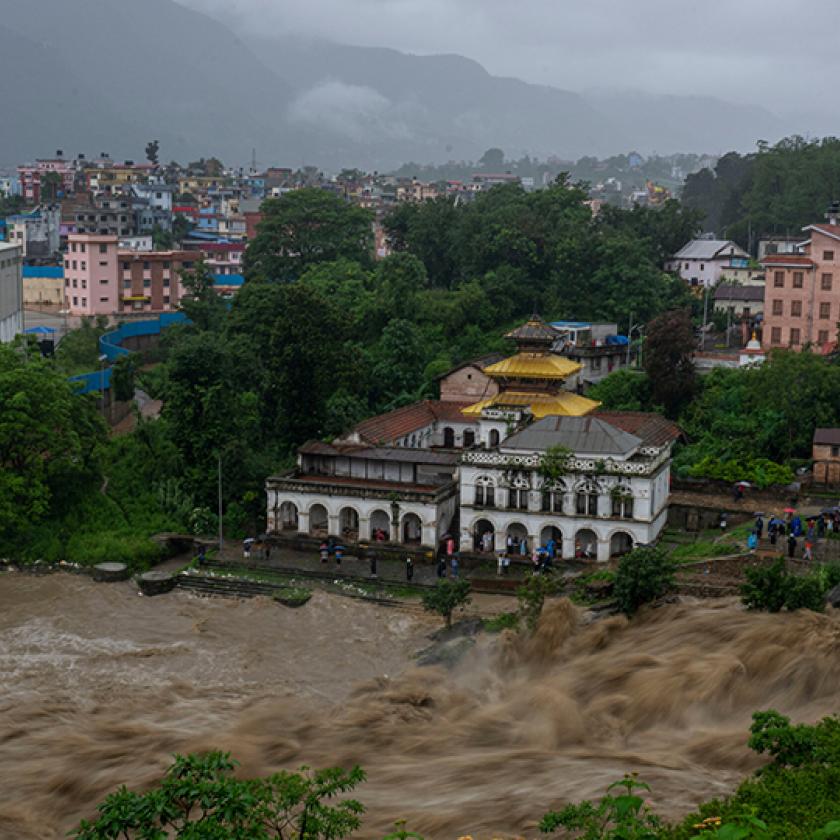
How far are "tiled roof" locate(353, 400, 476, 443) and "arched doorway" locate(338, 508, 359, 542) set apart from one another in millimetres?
2473

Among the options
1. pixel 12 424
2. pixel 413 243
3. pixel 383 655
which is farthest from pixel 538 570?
pixel 413 243

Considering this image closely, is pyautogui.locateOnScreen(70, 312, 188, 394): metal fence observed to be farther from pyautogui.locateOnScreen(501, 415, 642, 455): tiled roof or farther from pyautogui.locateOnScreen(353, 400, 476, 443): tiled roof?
pyautogui.locateOnScreen(501, 415, 642, 455): tiled roof

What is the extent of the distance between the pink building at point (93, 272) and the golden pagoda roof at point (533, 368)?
34.1m

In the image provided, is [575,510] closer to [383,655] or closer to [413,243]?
[383,655]

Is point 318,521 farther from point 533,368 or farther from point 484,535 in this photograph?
point 533,368

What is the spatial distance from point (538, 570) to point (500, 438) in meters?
5.94

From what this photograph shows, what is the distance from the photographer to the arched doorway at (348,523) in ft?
104

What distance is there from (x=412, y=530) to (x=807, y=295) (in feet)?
56.6

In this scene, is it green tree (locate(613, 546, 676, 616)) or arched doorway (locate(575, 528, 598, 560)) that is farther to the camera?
arched doorway (locate(575, 528, 598, 560))

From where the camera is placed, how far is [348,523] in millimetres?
32062

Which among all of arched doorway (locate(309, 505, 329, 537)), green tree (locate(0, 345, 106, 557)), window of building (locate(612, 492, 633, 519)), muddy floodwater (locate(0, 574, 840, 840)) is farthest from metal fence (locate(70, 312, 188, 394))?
window of building (locate(612, 492, 633, 519))

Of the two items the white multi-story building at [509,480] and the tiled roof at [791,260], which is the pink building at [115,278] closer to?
the tiled roof at [791,260]

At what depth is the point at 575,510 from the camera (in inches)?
1164

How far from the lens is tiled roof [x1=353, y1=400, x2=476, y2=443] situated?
34156mm
